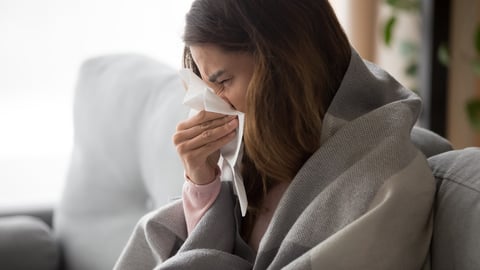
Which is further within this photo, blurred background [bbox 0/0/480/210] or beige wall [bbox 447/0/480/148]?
beige wall [bbox 447/0/480/148]

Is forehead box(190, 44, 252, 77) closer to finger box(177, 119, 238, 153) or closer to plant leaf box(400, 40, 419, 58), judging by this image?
finger box(177, 119, 238, 153)

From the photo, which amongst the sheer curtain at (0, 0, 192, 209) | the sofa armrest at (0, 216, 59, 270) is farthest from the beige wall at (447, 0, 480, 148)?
the sofa armrest at (0, 216, 59, 270)

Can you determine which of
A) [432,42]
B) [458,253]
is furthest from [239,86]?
[432,42]

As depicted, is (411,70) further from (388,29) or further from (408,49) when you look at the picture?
(388,29)

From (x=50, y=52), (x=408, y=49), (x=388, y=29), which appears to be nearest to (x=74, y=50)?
(x=50, y=52)

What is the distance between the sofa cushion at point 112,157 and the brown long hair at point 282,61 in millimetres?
641

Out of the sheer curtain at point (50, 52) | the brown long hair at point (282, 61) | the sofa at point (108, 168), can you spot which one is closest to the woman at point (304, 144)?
the brown long hair at point (282, 61)

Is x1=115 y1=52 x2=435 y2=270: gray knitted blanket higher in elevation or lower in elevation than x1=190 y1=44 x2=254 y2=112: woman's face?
lower

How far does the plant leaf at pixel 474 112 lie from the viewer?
2795 millimetres

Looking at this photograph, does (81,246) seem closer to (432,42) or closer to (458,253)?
(458,253)

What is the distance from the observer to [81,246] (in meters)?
2.04

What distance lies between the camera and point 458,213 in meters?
1.08

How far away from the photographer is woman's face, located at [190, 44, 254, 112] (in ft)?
3.99

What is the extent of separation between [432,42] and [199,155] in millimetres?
1983
